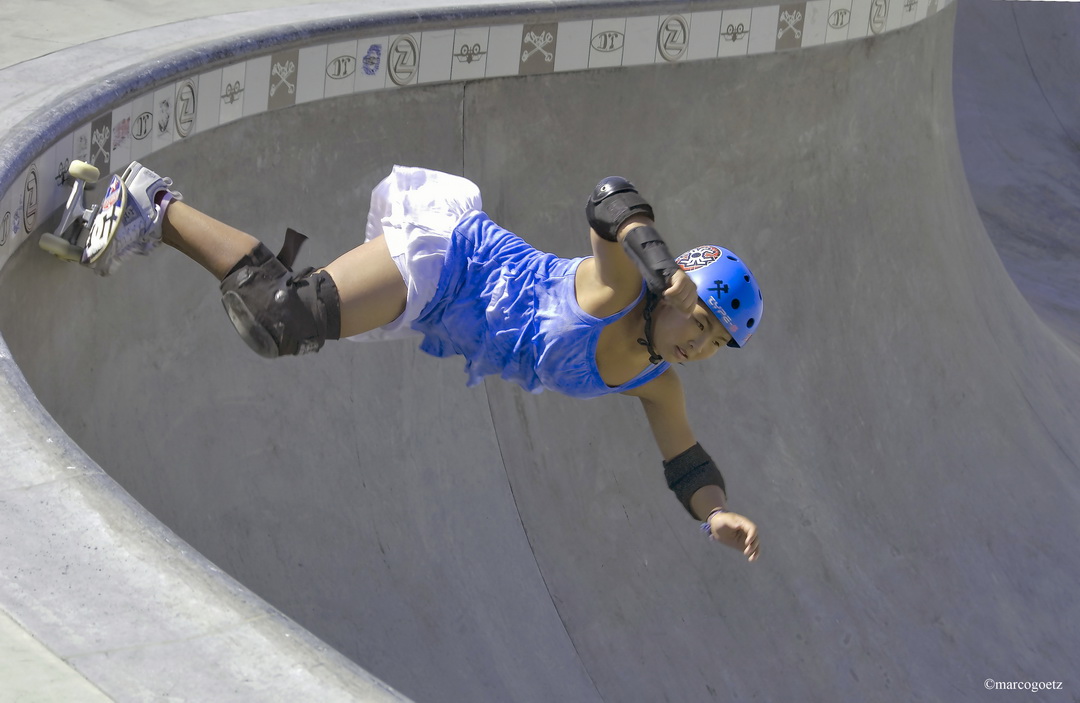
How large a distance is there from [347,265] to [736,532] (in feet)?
4.76

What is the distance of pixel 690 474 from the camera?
3873 millimetres

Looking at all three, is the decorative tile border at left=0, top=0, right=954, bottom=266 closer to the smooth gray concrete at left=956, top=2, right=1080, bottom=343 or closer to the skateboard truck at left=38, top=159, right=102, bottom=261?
the skateboard truck at left=38, top=159, right=102, bottom=261

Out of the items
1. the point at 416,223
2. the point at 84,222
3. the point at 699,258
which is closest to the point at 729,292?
the point at 699,258

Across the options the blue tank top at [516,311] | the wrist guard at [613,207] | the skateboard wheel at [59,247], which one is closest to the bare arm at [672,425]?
the blue tank top at [516,311]

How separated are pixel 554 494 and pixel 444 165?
5.91 feet

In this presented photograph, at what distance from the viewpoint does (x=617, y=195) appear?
11.0 ft

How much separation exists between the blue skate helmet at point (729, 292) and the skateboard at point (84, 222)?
1.73m

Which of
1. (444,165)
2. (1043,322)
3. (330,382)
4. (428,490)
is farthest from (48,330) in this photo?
(1043,322)

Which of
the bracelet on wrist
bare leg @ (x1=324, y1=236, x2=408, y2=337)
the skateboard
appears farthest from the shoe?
the bracelet on wrist

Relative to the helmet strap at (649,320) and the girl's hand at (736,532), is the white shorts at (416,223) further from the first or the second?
the girl's hand at (736,532)

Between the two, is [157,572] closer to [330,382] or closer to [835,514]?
[330,382]

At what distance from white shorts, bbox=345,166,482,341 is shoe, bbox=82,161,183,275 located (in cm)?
68

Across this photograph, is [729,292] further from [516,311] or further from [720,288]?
[516,311]

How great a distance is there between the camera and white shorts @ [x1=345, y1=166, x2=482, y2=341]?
3.59 meters
